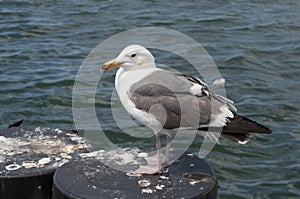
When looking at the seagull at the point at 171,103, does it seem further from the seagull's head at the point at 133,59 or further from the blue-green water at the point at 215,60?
the blue-green water at the point at 215,60

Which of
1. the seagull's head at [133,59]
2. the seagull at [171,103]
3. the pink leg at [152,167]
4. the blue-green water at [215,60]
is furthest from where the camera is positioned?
the blue-green water at [215,60]

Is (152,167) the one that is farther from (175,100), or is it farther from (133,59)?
(133,59)

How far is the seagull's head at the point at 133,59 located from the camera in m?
4.04

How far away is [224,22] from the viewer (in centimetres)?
1188

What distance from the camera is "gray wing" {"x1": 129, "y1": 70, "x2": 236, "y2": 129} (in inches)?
155

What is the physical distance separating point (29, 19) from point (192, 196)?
919 centimetres

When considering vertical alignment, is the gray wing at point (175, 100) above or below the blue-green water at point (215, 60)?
above

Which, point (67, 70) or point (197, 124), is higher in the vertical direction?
point (197, 124)

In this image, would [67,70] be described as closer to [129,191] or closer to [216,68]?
[216,68]

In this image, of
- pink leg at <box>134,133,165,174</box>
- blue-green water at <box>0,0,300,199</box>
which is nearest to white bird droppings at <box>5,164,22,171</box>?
pink leg at <box>134,133,165,174</box>

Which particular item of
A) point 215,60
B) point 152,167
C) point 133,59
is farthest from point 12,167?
point 215,60

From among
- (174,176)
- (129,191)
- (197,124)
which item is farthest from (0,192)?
(197,124)

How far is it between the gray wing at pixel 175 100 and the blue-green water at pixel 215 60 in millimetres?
2412

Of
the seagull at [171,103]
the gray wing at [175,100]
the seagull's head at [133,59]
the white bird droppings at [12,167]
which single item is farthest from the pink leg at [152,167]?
the white bird droppings at [12,167]
